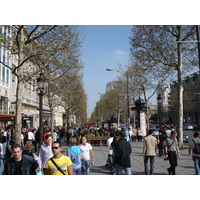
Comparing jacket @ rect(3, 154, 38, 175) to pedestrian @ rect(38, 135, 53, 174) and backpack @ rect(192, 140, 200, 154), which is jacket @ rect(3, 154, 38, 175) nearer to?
pedestrian @ rect(38, 135, 53, 174)

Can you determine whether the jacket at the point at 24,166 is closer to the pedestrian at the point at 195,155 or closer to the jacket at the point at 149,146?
the jacket at the point at 149,146

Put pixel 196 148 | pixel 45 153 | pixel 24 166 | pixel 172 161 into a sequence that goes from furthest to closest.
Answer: pixel 172 161
pixel 196 148
pixel 45 153
pixel 24 166

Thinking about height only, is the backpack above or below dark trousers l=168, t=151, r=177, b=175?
above

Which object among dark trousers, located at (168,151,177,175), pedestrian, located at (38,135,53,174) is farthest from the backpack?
pedestrian, located at (38,135,53,174)

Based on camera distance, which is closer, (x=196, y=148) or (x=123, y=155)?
(x=123, y=155)

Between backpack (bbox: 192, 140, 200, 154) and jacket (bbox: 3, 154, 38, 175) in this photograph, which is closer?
jacket (bbox: 3, 154, 38, 175)

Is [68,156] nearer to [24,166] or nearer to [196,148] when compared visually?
[24,166]

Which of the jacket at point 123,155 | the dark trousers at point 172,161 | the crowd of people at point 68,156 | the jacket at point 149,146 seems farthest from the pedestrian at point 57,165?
the dark trousers at point 172,161

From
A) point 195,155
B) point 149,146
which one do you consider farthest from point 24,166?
point 195,155

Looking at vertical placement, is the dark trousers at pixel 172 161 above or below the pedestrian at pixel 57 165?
below

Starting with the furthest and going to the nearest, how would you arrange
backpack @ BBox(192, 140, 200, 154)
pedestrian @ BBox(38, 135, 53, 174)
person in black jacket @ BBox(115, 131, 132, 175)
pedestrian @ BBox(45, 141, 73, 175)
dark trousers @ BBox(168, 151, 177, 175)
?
dark trousers @ BBox(168, 151, 177, 175) < backpack @ BBox(192, 140, 200, 154) < pedestrian @ BBox(38, 135, 53, 174) < person in black jacket @ BBox(115, 131, 132, 175) < pedestrian @ BBox(45, 141, 73, 175)

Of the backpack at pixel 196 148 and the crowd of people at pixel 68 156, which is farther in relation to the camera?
the backpack at pixel 196 148

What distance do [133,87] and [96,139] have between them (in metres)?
18.5

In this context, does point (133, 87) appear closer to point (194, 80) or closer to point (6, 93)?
point (6, 93)
